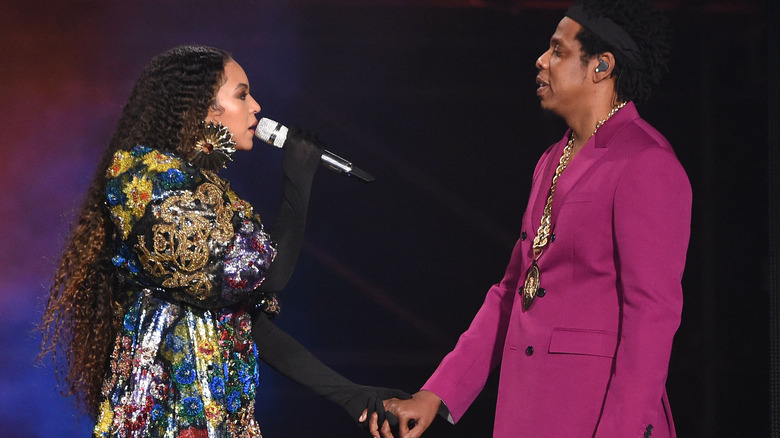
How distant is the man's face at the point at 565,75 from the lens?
1.73 m

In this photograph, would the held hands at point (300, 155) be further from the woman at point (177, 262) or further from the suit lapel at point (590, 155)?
the suit lapel at point (590, 155)

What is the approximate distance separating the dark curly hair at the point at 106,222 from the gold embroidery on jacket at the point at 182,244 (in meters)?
0.19

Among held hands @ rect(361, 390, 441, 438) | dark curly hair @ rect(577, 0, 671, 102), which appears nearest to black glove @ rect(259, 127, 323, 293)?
held hands @ rect(361, 390, 441, 438)

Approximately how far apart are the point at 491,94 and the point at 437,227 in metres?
0.57

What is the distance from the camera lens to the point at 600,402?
1.55 metres

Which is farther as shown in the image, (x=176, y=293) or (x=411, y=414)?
(x=411, y=414)

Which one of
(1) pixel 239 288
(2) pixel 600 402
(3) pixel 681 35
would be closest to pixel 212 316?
(1) pixel 239 288

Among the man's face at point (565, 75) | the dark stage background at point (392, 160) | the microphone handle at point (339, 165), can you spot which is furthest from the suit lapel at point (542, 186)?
the dark stage background at point (392, 160)

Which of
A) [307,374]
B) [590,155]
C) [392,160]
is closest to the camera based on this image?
[590,155]

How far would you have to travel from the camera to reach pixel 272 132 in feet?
5.95

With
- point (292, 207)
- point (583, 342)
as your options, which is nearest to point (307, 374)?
point (292, 207)

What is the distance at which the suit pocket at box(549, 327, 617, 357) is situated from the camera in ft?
5.05

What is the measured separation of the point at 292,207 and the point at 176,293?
0.30 metres

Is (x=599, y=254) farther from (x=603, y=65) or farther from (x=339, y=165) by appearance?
(x=339, y=165)
